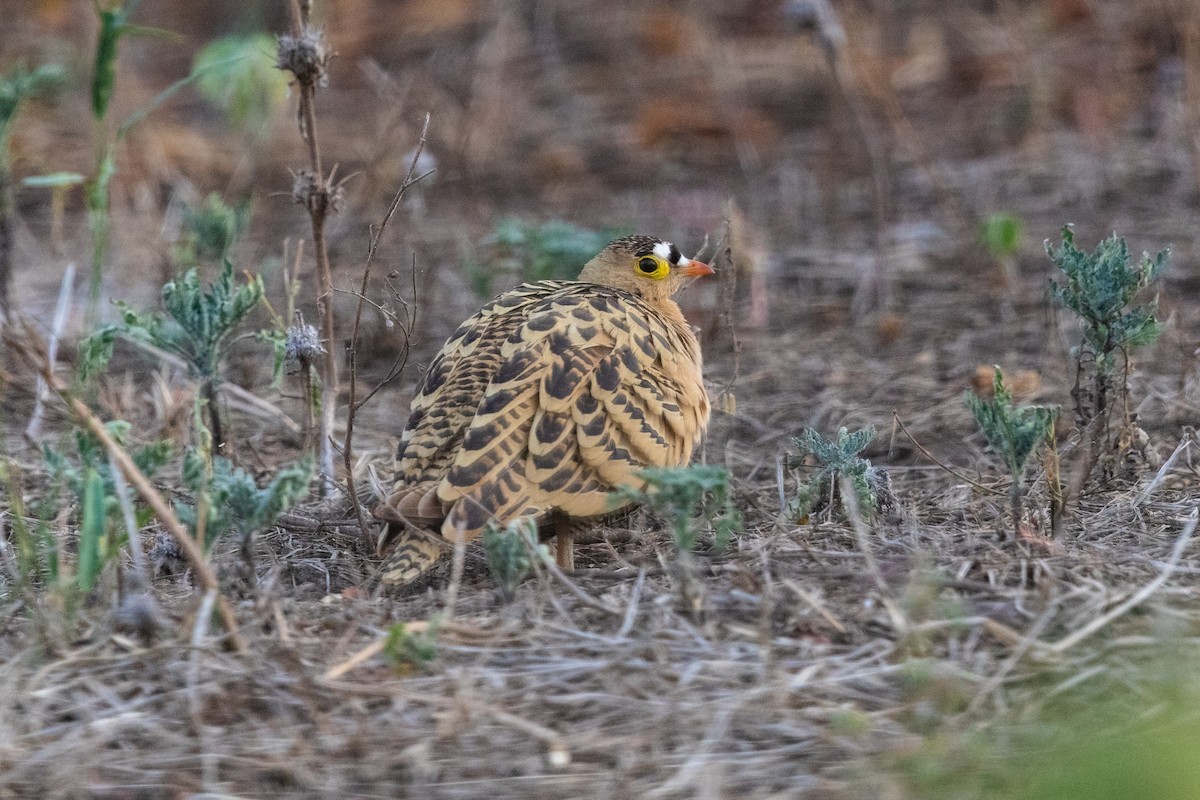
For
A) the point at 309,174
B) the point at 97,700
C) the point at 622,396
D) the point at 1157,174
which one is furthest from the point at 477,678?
the point at 1157,174

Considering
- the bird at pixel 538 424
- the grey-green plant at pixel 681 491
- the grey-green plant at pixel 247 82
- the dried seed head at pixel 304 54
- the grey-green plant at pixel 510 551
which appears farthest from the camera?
the grey-green plant at pixel 247 82

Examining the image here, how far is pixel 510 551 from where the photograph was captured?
365 centimetres

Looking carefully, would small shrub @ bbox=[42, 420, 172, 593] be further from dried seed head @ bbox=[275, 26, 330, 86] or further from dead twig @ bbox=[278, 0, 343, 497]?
dried seed head @ bbox=[275, 26, 330, 86]

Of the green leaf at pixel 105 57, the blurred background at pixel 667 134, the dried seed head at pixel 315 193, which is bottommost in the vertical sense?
the dried seed head at pixel 315 193

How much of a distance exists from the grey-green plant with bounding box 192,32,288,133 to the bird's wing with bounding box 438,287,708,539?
2924 millimetres

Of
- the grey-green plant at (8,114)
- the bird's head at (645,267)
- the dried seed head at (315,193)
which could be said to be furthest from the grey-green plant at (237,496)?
the bird's head at (645,267)

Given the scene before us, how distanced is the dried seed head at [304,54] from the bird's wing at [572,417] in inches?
37.6

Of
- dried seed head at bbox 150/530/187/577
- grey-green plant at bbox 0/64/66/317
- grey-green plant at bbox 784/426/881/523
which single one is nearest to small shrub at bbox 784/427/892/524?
grey-green plant at bbox 784/426/881/523

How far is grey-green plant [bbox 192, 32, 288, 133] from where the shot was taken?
283 inches

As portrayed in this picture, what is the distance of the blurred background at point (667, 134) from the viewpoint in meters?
7.21

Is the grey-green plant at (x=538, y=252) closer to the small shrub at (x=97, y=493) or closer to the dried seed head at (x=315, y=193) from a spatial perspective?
the dried seed head at (x=315, y=193)

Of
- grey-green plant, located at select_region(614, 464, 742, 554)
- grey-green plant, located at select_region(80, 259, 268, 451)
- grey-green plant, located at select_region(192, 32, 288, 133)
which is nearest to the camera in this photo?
grey-green plant, located at select_region(614, 464, 742, 554)

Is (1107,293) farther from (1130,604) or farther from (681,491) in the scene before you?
(681,491)

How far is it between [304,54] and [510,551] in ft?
5.51
